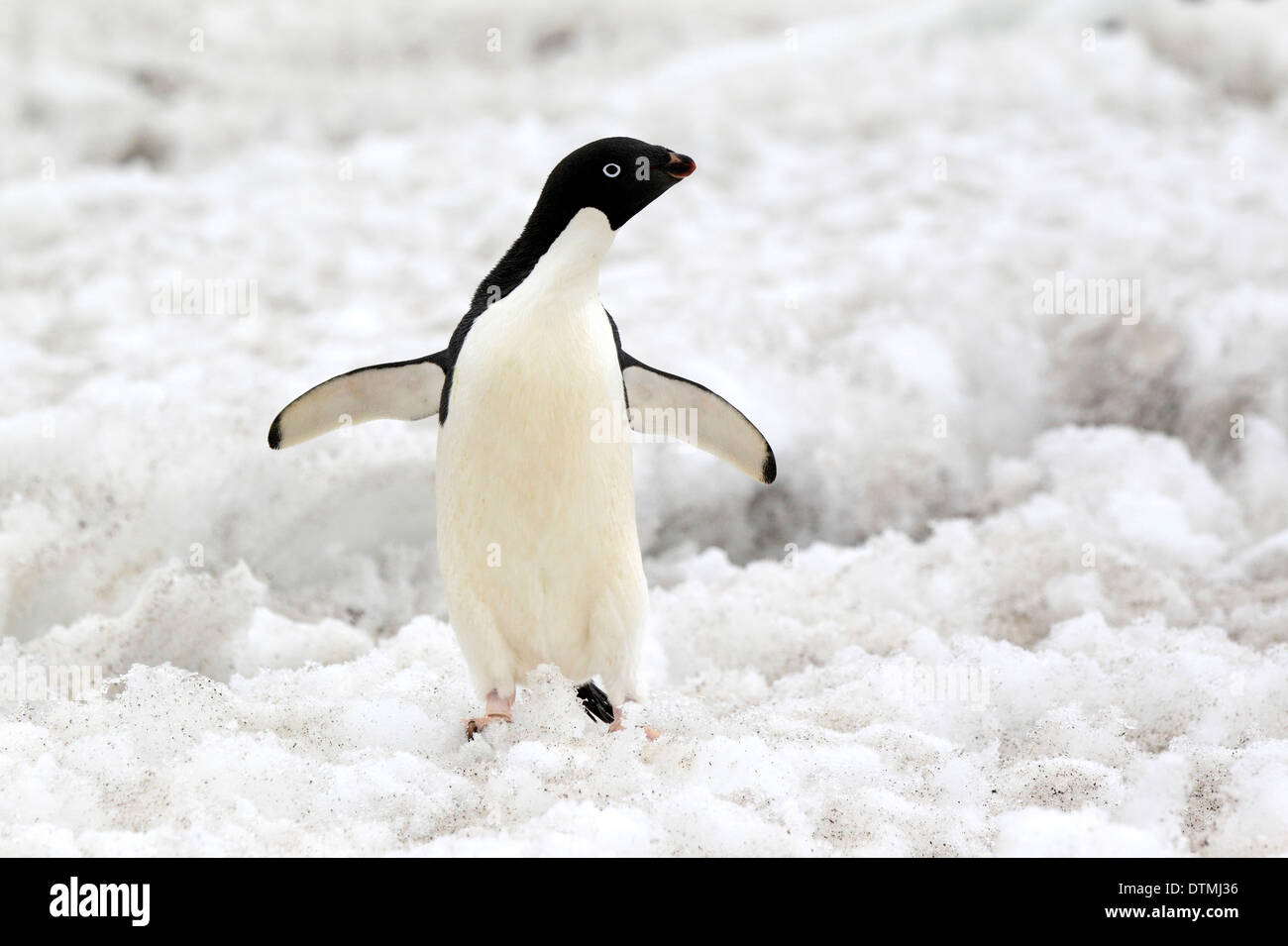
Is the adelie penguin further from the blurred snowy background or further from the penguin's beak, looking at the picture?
the blurred snowy background

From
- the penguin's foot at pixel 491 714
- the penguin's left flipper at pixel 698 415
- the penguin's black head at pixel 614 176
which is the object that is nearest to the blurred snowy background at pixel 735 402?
the penguin's foot at pixel 491 714

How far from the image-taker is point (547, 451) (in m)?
1.97

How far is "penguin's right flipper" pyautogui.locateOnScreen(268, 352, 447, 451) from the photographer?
2.19m

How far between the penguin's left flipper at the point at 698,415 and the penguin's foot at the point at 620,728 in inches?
21.0

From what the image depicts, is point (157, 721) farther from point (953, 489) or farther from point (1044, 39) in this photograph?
point (1044, 39)

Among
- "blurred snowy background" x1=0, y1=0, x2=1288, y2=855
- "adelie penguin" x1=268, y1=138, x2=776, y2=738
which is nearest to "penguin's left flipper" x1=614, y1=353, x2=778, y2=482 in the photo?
"adelie penguin" x1=268, y1=138, x2=776, y2=738

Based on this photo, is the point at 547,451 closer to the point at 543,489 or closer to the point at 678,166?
the point at 543,489

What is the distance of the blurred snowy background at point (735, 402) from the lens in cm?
184

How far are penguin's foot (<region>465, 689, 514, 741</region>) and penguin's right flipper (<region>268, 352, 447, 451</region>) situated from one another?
565 millimetres

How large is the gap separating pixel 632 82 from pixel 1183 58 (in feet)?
10.2

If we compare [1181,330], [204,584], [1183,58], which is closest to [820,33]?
[1183,58]

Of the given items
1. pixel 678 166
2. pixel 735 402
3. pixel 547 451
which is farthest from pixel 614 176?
pixel 735 402

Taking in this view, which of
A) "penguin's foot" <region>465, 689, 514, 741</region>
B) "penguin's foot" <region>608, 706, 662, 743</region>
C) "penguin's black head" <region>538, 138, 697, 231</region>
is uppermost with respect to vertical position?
"penguin's black head" <region>538, 138, 697, 231</region>
